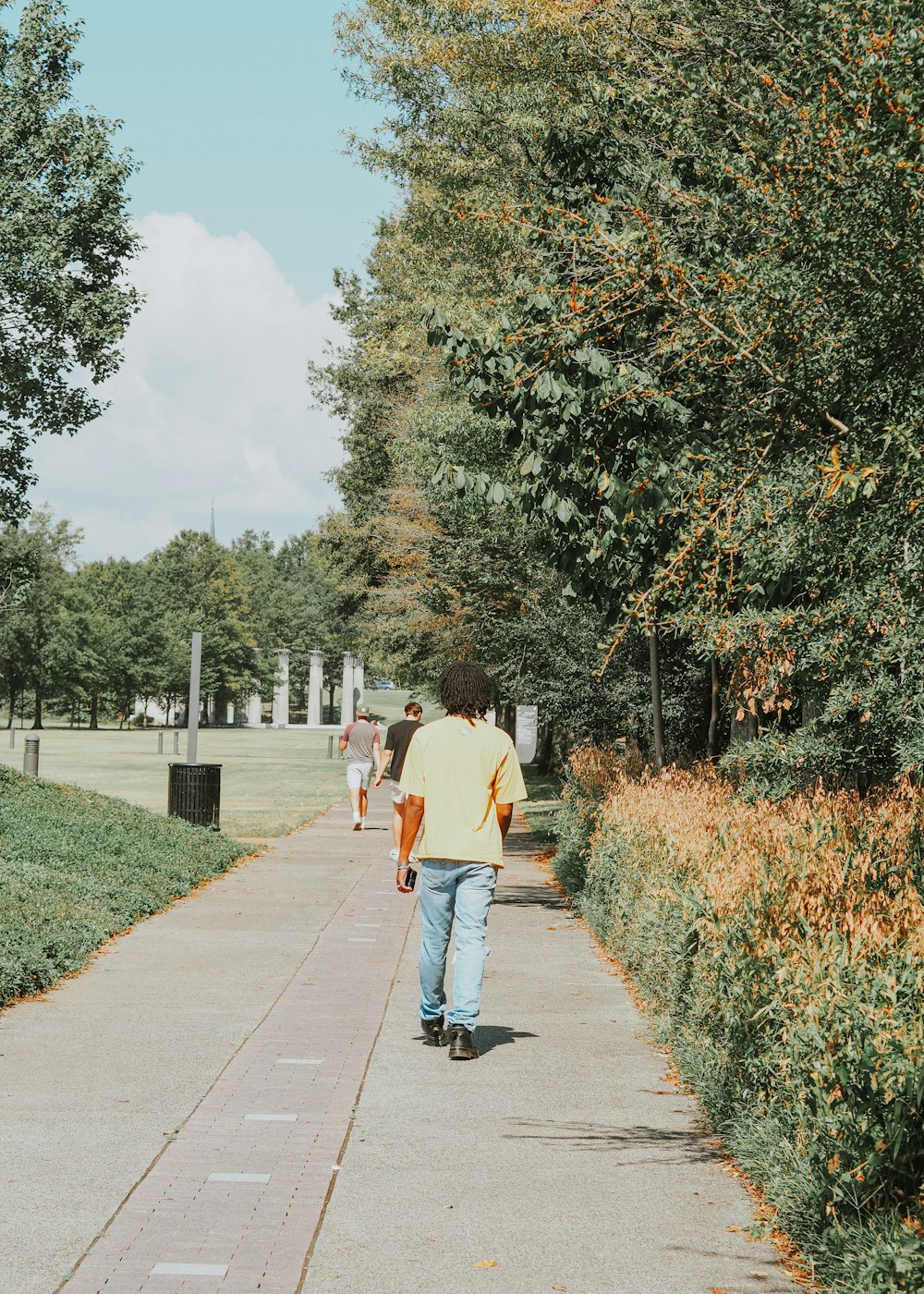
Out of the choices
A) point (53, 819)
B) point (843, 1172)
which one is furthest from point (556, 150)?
point (843, 1172)

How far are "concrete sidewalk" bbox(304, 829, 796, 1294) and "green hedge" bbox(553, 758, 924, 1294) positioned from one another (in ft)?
0.68

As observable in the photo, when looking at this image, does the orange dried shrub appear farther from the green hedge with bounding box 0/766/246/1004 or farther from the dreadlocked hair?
the green hedge with bounding box 0/766/246/1004

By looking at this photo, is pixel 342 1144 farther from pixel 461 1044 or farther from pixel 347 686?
pixel 347 686

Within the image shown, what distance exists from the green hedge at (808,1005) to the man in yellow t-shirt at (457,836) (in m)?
0.97

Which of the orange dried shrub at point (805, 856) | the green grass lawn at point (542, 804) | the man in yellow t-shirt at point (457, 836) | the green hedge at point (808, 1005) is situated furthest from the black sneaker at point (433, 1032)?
the green grass lawn at point (542, 804)

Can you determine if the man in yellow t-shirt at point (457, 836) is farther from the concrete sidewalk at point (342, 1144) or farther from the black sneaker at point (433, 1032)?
the concrete sidewalk at point (342, 1144)

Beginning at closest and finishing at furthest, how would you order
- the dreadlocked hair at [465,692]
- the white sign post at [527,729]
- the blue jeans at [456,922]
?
the blue jeans at [456,922] → the dreadlocked hair at [465,692] → the white sign post at [527,729]

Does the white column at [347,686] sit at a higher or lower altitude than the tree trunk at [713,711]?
higher

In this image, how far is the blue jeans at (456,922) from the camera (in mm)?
7250

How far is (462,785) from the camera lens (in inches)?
290

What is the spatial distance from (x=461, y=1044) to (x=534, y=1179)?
→ 1.94m

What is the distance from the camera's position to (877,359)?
22.9 feet

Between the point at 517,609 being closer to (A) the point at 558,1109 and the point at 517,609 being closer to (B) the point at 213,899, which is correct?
(B) the point at 213,899

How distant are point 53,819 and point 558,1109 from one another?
1001 cm
